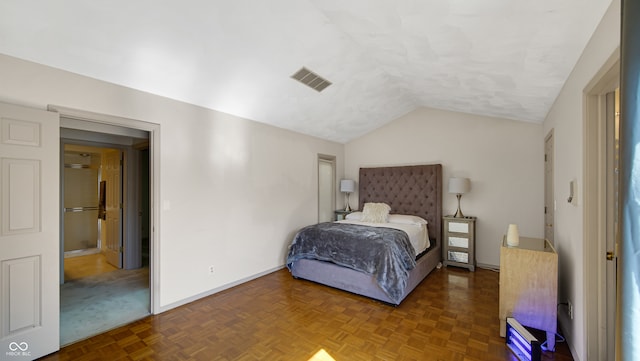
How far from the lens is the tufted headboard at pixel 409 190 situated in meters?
4.78

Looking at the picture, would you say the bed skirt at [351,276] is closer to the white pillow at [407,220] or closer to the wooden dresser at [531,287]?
the white pillow at [407,220]

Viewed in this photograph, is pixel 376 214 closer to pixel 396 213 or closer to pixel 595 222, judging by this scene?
pixel 396 213

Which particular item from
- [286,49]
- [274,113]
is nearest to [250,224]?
[274,113]

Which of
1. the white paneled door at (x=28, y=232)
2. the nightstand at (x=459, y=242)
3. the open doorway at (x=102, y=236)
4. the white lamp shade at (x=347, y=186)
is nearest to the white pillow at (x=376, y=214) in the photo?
the white lamp shade at (x=347, y=186)

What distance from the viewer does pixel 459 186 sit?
442 cm

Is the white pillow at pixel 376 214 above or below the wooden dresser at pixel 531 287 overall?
above

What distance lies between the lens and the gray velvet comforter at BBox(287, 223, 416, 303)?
10.3 feet

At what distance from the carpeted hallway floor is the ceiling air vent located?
3180mm

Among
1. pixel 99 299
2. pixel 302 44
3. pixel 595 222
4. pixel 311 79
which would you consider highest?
pixel 302 44

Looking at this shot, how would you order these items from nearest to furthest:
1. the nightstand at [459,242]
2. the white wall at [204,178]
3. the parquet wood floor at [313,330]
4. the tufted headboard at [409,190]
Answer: the parquet wood floor at [313,330] < the white wall at [204,178] < the nightstand at [459,242] < the tufted headboard at [409,190]

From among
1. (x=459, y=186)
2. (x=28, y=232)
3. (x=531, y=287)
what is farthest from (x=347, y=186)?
(x=28, y=232)

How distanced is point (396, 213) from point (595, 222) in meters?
3.40

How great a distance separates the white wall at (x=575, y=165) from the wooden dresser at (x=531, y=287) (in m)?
0.13

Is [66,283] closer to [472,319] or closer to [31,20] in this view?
[31,20]
